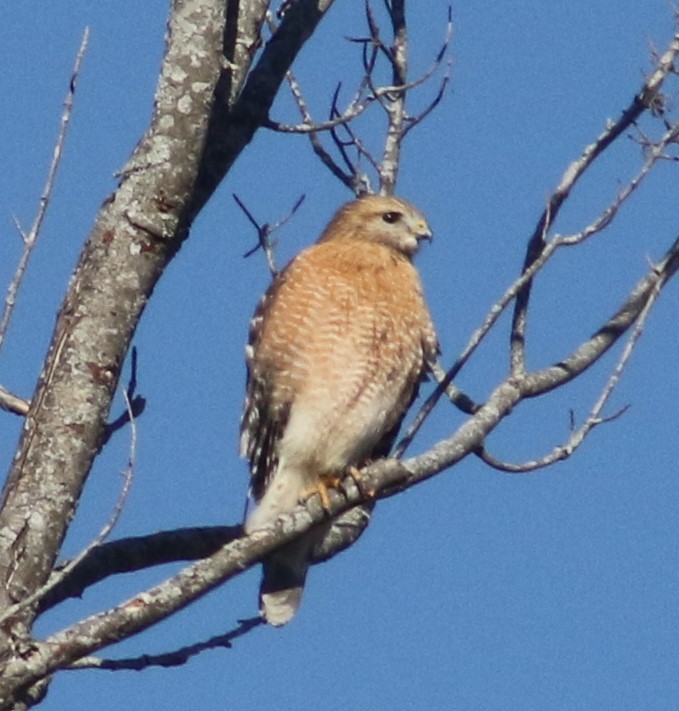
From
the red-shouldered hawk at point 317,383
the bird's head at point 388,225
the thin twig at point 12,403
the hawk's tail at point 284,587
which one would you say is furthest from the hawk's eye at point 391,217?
the thin twig at point 12,403

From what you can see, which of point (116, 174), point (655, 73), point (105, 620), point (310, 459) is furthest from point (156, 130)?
point (310, 459)

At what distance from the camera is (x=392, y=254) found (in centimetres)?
598

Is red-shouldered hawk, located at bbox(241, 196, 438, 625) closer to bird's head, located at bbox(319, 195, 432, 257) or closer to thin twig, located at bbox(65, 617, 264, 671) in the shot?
bird's head, located at bbox(319, 195, 432, 257)

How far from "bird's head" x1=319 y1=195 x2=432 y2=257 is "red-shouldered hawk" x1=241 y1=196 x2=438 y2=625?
0.66 feet

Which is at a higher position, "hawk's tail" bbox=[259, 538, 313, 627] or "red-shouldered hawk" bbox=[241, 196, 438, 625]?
"red-shouldered hawk" bbox=[241, 196, 438, 625]

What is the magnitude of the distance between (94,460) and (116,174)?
668mm

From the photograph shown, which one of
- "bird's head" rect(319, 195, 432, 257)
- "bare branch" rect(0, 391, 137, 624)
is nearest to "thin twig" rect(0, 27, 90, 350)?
"bare branch" rect(0, 391, 137, 624)

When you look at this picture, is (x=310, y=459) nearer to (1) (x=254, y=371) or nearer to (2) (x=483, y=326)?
(1) (x=254, y=371)

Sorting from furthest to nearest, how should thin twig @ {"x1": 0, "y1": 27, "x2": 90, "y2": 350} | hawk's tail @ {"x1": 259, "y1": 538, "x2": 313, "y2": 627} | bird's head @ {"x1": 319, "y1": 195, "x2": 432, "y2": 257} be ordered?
bird's head @ {"x1": 319, "y1": 195, "x2": 432, "y2": 257} → hawk's tail @ {"x1": 259, "y1": 538, "x2": 313, "y2": 627} → thin twig @ {"x1": 0, "y1": 27, "x2": 90, "y2": 350}

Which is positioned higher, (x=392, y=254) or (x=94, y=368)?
(x=392, y=254)

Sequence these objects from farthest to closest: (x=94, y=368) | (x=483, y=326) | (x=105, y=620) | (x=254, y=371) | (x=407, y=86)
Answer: (x=254, y=371) → (x=407, y=86) → (x=483, y=326) → (x=94, y=368) → (x=105, y=620)

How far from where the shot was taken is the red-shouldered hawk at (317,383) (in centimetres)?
532

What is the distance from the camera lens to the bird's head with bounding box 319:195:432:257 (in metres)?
5.92

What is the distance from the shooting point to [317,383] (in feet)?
17.8
